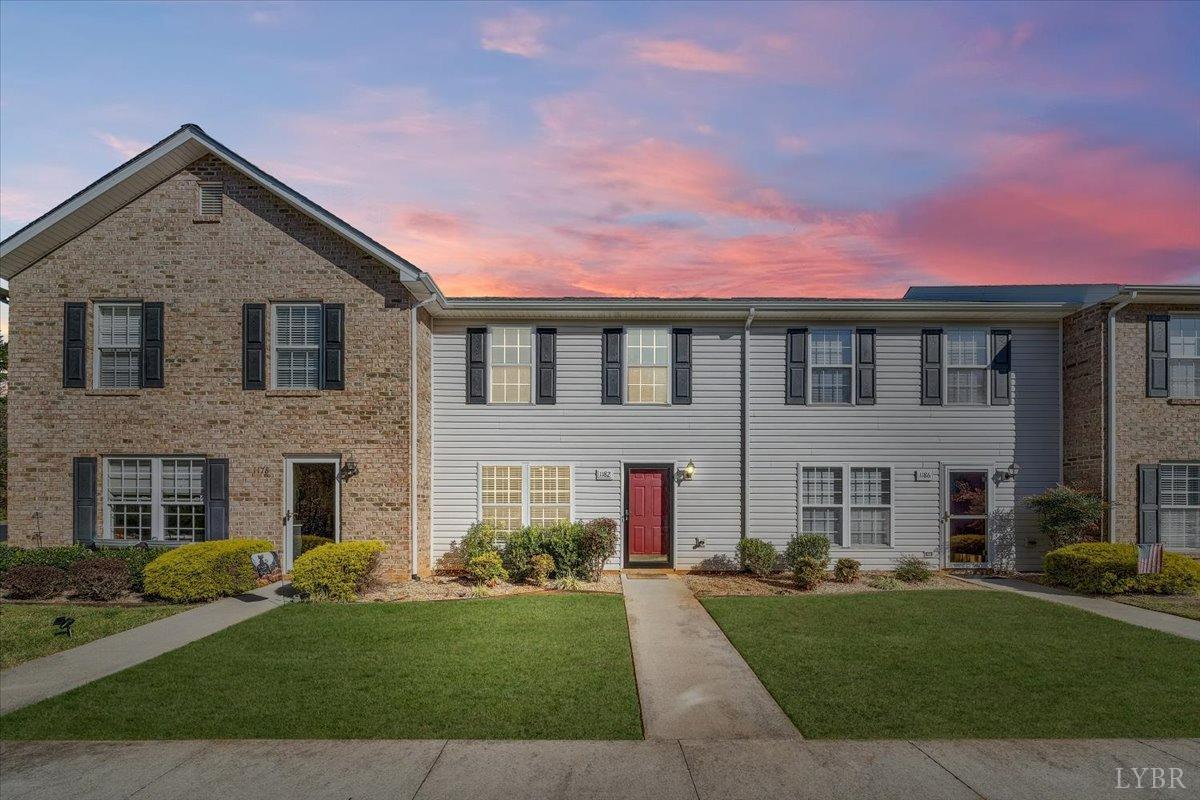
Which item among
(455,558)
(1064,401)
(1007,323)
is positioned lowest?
(455,558)

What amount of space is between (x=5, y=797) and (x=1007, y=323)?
17492 mm

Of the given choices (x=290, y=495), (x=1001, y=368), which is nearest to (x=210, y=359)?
(x=290, y=495)

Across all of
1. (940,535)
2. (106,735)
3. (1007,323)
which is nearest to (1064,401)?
(1007,323)

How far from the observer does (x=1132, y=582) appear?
40.2 ft

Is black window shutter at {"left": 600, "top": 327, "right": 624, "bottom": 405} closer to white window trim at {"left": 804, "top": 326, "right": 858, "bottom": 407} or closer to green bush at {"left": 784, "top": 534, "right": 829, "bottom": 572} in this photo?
white window trim at {"left": 804, "top": 326, "right": 858, "bottom": 407}

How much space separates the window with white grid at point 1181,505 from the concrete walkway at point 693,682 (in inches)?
427

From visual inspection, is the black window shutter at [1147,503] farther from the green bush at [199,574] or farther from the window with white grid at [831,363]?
the green bush at [199,574]

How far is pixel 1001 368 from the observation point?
48.8 feet

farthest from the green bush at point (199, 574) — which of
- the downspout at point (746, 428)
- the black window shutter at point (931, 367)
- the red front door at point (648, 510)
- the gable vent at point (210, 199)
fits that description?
the black window shutter at point (931, 367)

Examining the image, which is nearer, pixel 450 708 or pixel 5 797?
pixel 5 797

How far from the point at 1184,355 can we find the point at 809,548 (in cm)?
900

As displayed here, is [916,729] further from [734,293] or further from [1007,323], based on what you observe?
[1007,323]

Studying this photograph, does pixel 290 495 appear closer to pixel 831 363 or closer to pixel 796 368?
pixel 796 368

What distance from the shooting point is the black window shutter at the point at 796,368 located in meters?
14.8
